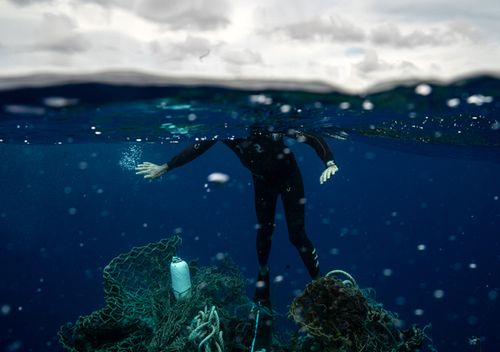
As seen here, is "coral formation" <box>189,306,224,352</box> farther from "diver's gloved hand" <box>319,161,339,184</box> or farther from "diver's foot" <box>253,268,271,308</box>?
"diver's gloved hand" <box>319,161,339,184</box>

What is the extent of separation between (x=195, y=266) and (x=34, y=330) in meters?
20.8

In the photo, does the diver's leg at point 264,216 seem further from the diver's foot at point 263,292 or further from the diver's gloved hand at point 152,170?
the diver's gloved hand at point 152,170

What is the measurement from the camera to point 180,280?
742 cm

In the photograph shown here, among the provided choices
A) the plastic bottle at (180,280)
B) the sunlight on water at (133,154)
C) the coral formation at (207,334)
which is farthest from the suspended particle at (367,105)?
the sunlight on water at (133,154)

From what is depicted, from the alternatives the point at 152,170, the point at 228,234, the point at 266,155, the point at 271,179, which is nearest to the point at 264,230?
the point at 271,179

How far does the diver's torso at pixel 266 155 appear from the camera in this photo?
8.62 meters

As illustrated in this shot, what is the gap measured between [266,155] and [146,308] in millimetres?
4299

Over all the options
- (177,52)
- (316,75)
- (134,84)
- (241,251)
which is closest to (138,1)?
(177,52)

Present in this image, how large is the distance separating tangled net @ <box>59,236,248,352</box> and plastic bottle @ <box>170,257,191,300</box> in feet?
0.62

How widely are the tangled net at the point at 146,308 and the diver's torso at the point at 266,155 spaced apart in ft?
8.90

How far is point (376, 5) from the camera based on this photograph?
5164 millimetres

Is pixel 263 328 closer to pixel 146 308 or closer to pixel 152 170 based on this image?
pixel 146 308

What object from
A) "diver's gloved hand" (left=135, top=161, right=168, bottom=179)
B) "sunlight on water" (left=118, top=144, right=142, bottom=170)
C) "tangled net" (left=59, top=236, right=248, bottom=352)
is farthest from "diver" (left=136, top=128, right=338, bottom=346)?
"sunlight on water" (left=118, top=144, right=142, bottom=170)

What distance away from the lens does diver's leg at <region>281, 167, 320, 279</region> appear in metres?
8.01
